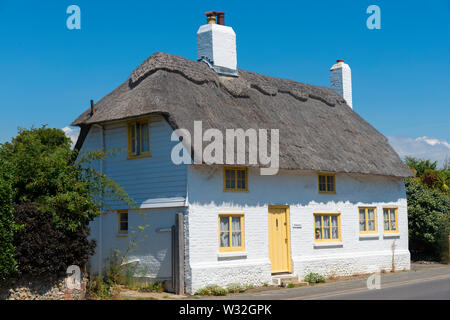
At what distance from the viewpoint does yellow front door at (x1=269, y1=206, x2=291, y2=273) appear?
63.8 ft

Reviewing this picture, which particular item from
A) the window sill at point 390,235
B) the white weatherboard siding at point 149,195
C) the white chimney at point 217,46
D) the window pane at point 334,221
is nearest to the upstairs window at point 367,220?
the window sill at point 390,235

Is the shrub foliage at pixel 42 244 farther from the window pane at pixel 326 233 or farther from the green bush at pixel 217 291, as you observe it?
the window pane at pixel 326 233

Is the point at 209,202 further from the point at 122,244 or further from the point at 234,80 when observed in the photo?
the point at 234,80

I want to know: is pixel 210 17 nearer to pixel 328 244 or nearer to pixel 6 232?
pixel 328 244

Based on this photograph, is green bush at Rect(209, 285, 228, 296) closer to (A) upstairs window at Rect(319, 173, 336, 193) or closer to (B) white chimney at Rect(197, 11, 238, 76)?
(A) upstairs window at Rect(319, 173, 336, 193)

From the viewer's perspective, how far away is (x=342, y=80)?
28.0 meters

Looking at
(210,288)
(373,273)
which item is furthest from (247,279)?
(373,273)

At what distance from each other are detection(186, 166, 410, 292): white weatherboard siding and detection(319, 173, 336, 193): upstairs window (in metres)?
0.21

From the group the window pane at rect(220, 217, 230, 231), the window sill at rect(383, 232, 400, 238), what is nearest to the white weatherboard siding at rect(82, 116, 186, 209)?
the window pane at rect(220, 217, 230, 231)

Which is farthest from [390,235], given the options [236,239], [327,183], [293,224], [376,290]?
[236,239]

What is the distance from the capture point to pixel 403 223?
24.5m

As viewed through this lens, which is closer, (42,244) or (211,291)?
(42,244)

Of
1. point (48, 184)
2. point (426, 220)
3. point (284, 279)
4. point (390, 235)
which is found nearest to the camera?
point (48, 184)

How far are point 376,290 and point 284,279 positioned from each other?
350 centimetres
